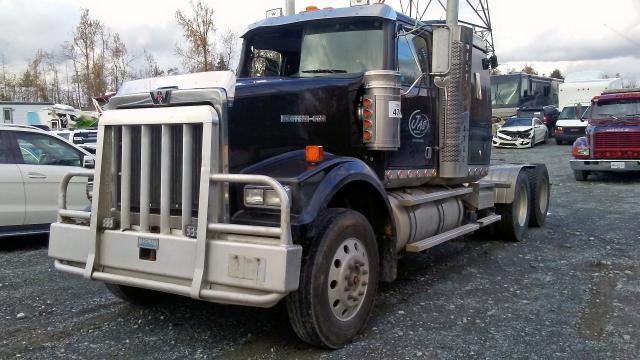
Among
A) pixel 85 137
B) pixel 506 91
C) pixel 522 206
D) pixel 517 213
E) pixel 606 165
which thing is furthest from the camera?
pixel 506 91

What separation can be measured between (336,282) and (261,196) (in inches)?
32.9

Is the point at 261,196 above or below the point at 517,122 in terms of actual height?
below

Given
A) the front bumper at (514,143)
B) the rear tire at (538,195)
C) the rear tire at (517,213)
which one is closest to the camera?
the rear tire at (517,213)

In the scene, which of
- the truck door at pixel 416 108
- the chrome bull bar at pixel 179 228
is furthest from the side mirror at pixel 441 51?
the chrome bull bar at pixel 179 228

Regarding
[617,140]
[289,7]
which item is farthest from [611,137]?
[289,7]

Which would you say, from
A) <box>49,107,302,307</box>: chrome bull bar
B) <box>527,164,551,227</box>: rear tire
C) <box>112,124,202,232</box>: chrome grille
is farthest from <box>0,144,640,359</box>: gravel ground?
<box>527,164,551,227</box>: rear tire

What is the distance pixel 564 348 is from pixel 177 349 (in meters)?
2.70

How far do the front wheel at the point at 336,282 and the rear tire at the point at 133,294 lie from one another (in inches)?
66.6

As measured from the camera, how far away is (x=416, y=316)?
4.67 m

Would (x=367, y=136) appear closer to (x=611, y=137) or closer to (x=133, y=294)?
(x=133, y=294)

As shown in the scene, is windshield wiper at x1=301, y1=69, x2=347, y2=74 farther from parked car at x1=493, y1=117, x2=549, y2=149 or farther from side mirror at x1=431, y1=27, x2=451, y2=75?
parked car at x1=493, y1=117, x2=549, y2=149

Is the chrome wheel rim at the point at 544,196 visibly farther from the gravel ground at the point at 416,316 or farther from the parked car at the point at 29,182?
the parked car at the point at 29,182

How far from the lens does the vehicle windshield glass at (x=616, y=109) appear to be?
1469 cm


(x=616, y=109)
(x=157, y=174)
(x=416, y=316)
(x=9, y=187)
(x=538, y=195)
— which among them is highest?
(x=616, y=109)
